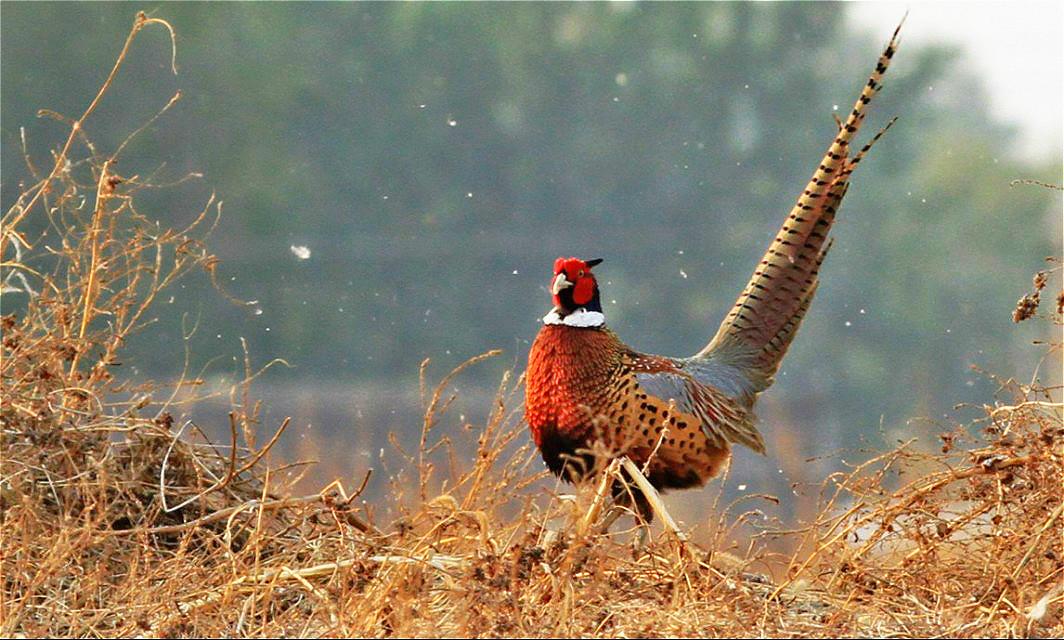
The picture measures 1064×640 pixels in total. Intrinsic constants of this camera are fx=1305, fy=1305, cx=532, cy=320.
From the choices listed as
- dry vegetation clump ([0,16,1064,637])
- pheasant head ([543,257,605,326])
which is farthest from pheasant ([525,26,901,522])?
dry vegetation clump ([0,16,1064,637])

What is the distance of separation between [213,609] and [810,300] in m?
2.45

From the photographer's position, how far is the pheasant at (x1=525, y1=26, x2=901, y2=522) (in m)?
4.13

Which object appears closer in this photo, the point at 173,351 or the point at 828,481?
the point at 828,481

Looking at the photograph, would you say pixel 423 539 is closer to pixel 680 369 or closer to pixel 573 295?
pixel 573 295

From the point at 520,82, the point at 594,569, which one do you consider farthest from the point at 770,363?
the point at 520,82

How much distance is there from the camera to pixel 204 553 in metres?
3.54

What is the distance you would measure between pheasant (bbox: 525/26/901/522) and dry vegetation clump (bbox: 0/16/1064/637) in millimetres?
214

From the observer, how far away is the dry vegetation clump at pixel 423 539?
3.03 meters

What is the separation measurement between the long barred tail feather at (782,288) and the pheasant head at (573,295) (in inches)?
25.4

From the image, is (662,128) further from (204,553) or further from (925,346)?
(204,553)

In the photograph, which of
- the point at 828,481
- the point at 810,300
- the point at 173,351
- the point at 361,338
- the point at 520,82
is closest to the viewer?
the point at 828,481

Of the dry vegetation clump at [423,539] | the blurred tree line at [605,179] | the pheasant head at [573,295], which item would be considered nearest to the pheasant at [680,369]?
the pheasant head at [573,295]

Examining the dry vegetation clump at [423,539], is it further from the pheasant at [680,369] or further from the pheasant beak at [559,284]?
the pheasant beak at [559,284]

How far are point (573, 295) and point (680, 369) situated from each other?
21.8 inches
